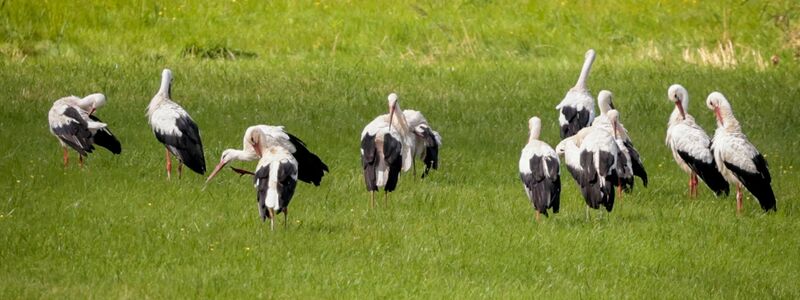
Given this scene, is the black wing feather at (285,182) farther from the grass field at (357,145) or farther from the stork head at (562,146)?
the stork head at (562,146)

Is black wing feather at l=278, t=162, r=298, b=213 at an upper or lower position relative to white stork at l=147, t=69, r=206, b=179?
upper

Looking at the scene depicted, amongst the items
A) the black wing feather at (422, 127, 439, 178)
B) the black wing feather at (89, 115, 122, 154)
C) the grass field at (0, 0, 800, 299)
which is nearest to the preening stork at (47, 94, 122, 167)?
the black wing feather at (89, 115, 122, 154)

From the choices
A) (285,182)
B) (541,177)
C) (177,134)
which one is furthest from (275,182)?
(177,134)

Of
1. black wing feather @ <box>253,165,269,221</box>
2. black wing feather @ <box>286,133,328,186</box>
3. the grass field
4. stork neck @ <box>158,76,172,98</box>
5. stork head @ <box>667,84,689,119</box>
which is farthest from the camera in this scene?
stork head @ <box>667,84,689,119</box>

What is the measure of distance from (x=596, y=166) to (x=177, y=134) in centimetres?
410

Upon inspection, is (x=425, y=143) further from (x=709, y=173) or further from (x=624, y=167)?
(x=709, y=173)

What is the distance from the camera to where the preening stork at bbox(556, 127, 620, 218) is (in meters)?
13.0

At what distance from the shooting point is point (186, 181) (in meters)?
14.7

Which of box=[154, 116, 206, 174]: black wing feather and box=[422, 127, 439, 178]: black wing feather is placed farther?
box=[422, 127, 439, 178]: black wing feather

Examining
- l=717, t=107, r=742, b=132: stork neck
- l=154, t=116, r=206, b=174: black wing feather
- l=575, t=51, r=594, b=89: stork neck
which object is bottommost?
l=154, t=116, r=206, b=174: black wing feather

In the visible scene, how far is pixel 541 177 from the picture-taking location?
12.8 metres

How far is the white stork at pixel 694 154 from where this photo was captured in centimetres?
1480

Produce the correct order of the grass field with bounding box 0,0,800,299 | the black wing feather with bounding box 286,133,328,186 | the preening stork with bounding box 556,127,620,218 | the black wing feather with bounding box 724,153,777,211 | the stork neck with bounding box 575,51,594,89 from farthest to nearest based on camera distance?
the stork neck with bounding box 575,51,594,89
the black wing feather with bounding box 724,153,777,211
the black wing feather with bounding box 286,133,328,186
the preening stork with bounding box 556,127,620,218
the grass field with bounding box 0,0,800,299

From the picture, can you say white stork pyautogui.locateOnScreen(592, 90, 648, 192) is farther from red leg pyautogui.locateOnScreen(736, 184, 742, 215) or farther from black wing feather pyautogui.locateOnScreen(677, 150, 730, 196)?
red leg pyautogui.locateOnScreen(736, 184, 742, 215)
